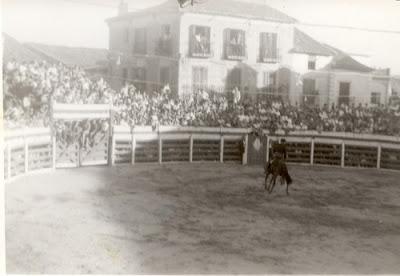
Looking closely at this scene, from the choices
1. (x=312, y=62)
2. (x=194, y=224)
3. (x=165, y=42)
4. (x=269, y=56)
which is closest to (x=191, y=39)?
(x=165, y=42)

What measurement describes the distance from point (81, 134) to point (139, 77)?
11.3 meters

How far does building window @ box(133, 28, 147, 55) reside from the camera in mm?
25573

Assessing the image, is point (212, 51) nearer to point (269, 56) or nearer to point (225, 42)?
point (225, 42)

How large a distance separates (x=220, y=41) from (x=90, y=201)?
49.1ft

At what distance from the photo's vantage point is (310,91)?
92.7 feet

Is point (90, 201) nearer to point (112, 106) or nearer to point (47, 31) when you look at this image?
point (47, 31)

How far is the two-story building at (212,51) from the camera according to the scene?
24328mm

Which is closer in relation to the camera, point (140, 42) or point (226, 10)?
point (226, 10)

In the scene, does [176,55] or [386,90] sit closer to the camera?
[176,55]

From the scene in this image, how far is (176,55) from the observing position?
24359 millimetres

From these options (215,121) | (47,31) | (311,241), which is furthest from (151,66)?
(311,241)

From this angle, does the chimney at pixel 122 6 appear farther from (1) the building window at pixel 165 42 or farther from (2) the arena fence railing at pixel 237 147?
(2) the arena fence railing at pixel 237 147

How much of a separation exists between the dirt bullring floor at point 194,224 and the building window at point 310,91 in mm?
12633

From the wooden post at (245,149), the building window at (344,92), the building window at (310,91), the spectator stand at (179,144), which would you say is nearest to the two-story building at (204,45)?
the building window at (310,91)
